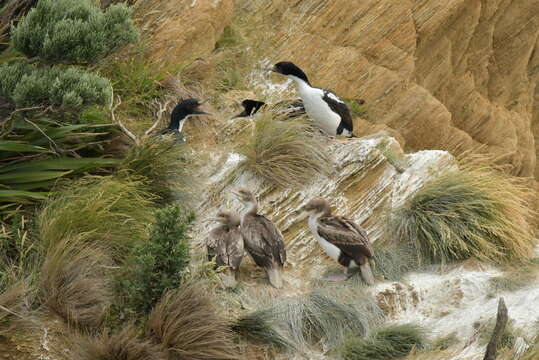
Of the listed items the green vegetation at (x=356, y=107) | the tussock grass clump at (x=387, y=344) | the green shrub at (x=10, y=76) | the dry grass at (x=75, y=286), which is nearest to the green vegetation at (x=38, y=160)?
the green shrub at (x=10, y=76)

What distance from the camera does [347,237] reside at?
7.95 m

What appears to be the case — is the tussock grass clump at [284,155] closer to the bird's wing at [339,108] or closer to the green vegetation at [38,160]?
the bird's wing at [339,108]

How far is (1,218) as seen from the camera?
25.0 feet

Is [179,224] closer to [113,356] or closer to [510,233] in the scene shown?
[113,356]

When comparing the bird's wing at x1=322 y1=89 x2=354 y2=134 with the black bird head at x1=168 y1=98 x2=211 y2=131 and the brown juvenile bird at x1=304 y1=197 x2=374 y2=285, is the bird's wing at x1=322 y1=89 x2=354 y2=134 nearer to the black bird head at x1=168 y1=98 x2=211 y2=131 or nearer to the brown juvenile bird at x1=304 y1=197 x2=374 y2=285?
the black bird head at x1=168 y1=98 x2=211 y2=131

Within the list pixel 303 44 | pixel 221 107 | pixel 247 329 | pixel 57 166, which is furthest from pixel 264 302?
pixel 303 44

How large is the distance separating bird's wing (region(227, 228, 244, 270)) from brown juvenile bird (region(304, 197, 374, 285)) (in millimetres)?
840

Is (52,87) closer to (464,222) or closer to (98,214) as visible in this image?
(98,214)

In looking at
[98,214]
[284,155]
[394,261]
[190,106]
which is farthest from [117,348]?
[190,106]

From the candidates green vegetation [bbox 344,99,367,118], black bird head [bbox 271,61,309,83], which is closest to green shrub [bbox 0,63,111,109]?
black bird head [bbox 271,61,309,83]

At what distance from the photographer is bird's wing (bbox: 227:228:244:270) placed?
768 cm

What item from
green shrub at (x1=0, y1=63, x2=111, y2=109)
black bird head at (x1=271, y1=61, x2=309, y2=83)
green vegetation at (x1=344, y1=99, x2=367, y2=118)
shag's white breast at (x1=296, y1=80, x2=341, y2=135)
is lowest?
green vegetation at (x1=344, y1=99, x2=367, y2=118)

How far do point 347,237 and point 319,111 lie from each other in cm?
240

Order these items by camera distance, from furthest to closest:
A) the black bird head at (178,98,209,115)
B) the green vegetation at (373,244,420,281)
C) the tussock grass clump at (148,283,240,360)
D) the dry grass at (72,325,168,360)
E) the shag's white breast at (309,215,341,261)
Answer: the black bird head at (178,98,209,115) < the green vegetation at (373,244,420,281) < the shag's white breast at (309,215,341,261) < the tussock grass clump at (148,283,240,360) < the dry grass at (72,325,168,360)
